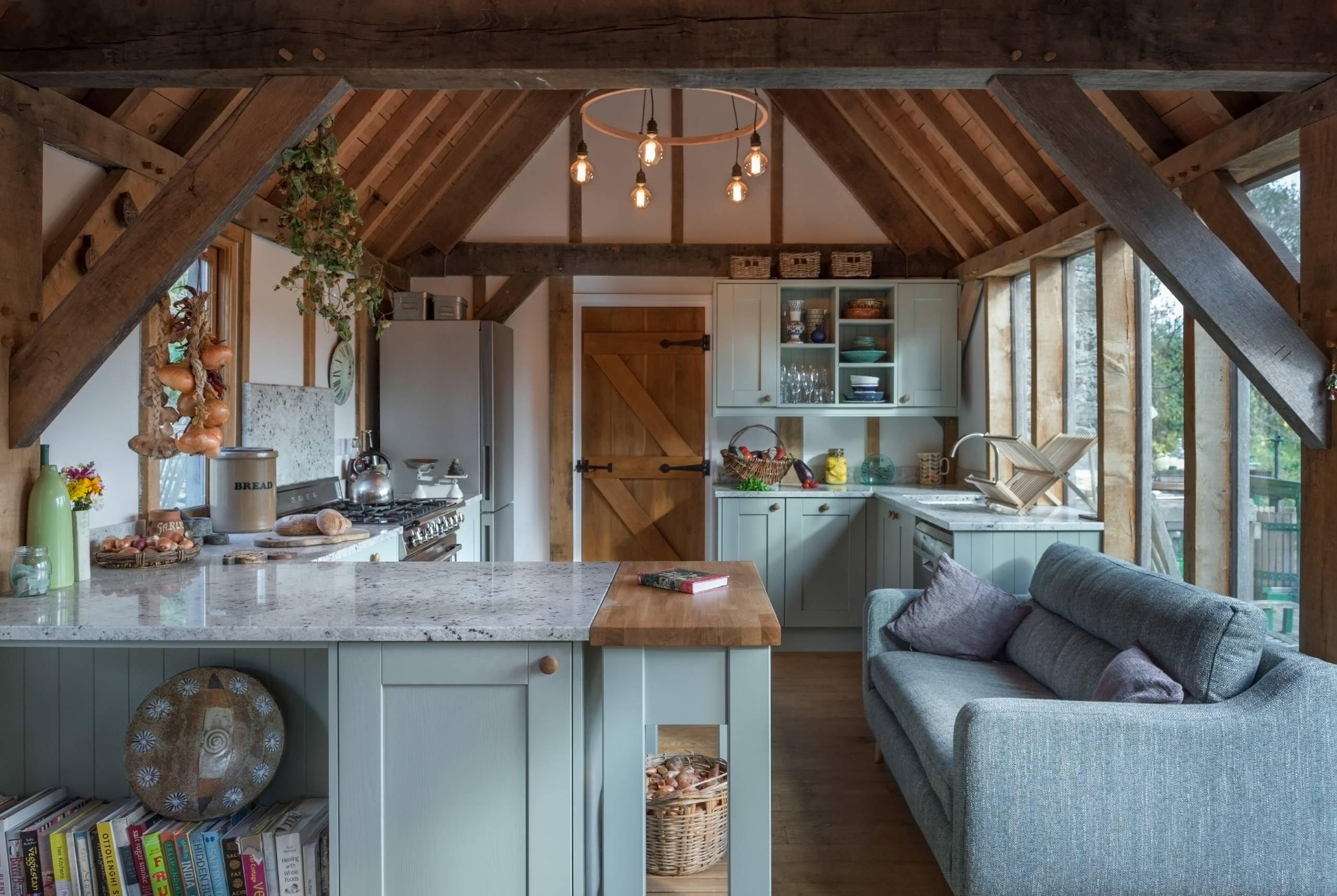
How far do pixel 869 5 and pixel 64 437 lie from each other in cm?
292

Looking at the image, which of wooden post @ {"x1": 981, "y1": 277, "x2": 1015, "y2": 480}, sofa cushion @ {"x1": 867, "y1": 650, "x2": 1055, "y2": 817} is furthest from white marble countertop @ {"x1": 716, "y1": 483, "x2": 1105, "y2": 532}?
sofa cushion @ {"x1": 867, "y1": 650, "x2": 1055, "y2": 817}

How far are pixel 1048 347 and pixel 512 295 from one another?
11.3ft

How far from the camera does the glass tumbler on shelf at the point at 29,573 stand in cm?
246

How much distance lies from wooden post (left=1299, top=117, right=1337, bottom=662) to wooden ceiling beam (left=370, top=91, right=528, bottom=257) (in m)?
4.42

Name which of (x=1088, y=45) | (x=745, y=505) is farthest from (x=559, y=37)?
(x=745, y=505)

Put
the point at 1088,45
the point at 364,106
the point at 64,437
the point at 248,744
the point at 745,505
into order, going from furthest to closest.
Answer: the point at 745,505, the point at 364,106, the point at 64,437, the point at 1088,45, the point at 248,744

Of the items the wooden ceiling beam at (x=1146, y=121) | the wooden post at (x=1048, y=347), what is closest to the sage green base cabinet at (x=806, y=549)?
the wooden post at (x=1048, y=347)

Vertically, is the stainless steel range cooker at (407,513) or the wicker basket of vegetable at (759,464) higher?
the wicker basket of vegetable at (759,464)

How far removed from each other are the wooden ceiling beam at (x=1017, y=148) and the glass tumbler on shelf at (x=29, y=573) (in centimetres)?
403

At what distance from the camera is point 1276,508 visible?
3.25m

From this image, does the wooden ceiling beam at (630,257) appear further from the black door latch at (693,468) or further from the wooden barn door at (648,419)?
the black door latch at (693,468)

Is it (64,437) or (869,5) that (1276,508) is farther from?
(64,437)

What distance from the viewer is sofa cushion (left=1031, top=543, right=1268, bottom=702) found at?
2.36 meters

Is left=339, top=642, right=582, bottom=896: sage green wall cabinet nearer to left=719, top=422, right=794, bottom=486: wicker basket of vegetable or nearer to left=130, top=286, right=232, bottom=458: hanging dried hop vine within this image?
left=130, top=286, right=232, bottom=458: hanging dried hop vine
